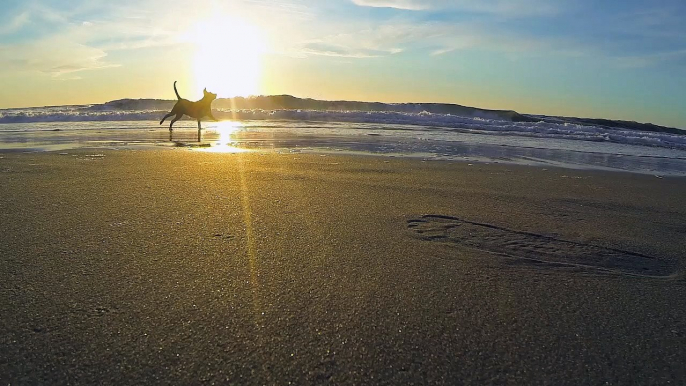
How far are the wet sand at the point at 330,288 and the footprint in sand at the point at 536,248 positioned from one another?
0.01 metres

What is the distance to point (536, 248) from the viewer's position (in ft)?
7.57

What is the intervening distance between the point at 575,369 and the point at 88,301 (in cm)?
148

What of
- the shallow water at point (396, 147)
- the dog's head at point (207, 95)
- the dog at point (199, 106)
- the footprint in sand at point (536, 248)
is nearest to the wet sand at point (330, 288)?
the footprint in sand at point (536, 248)

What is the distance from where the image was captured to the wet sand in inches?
48.1

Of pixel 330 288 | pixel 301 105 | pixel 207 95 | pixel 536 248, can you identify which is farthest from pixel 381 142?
pixel 301 105

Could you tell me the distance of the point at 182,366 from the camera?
3.89 ft

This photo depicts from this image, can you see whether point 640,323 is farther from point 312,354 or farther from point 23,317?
point 23,317

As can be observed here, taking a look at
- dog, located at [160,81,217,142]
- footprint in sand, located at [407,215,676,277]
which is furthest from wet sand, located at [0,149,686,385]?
dog, located at [160,81,217,142]

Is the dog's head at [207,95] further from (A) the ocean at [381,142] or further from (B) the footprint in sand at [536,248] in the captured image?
(B) the footprint in sand at [536,248]

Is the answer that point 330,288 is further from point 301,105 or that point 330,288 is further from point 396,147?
point 301,105

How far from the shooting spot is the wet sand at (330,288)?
1.22 metres

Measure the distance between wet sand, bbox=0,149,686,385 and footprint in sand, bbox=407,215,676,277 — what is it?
1 centimetres

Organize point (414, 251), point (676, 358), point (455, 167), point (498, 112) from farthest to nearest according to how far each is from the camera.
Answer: point (498, 112), point (455, 167), point (414, 251), point (676, 358)

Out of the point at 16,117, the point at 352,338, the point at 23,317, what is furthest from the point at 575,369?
the point at 16,117
